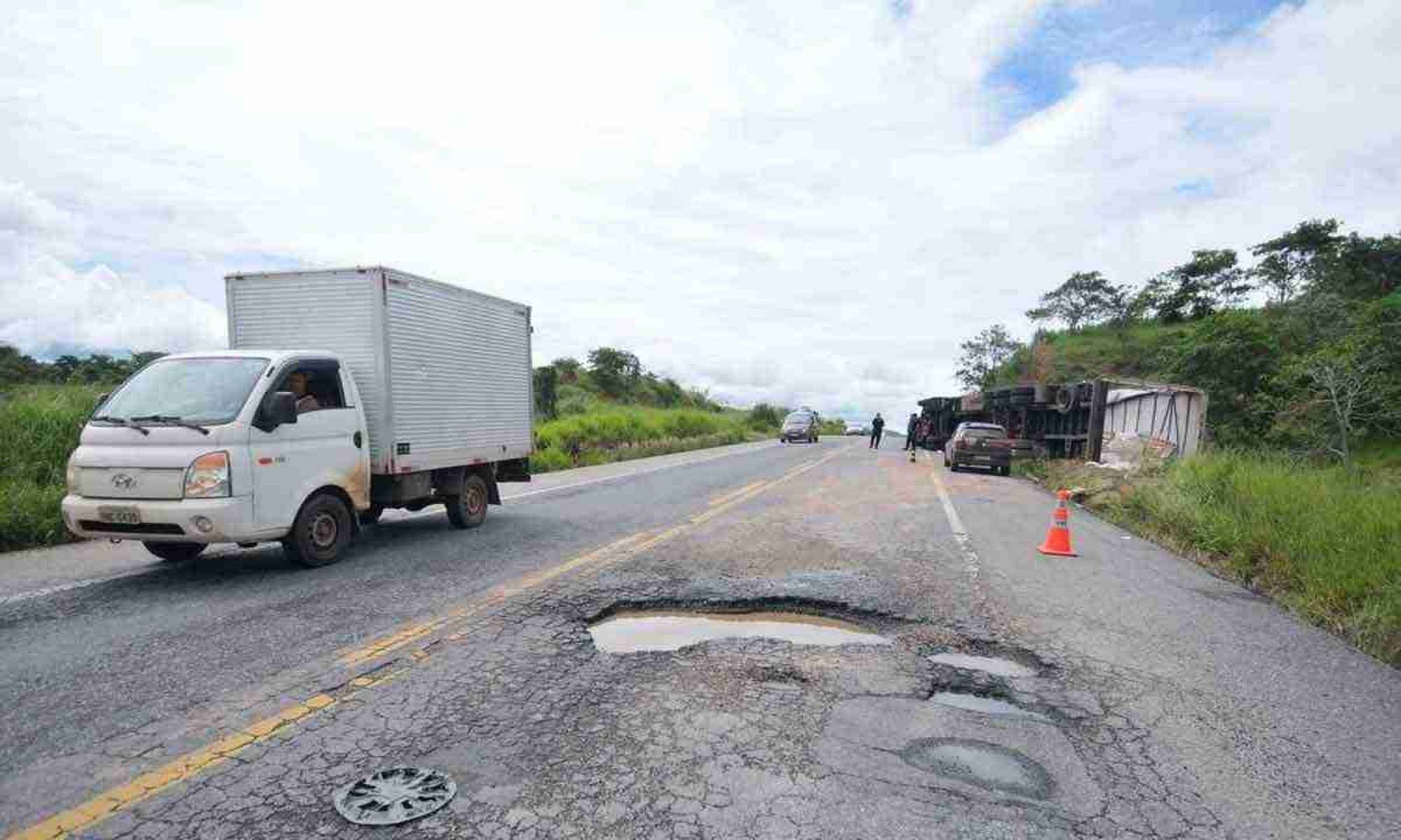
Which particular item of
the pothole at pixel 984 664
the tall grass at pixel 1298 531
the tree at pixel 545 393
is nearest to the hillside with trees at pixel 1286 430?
the tall grass at pixel 1298 531

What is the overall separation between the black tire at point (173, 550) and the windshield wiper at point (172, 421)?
123 centimetres

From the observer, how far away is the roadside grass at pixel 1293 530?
5.98 metres

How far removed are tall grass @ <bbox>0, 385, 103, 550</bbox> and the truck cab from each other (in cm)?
241

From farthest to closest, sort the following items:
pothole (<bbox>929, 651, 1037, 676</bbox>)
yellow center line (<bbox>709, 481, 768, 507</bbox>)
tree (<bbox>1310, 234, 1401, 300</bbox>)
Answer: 1. tree (<bbox>1310, 234, 1401, 300</bbox>)
2. yellow center line (<bbox>709, 481, 768, 507</bbox>)
3. pothole (<bbox>929, 651, 1037, 676</bbox>)

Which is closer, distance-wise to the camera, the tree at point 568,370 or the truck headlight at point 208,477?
the truck headlight at point 208,477

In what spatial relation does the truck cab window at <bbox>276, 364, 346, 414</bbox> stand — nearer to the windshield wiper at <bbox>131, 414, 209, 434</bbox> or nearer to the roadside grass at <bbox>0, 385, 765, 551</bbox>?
the windshield wiper at <bbox>131, 414, 209, 434</bbox>

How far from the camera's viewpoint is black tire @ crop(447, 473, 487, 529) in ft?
30.0

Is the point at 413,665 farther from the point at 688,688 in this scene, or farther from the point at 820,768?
the point at 820,768

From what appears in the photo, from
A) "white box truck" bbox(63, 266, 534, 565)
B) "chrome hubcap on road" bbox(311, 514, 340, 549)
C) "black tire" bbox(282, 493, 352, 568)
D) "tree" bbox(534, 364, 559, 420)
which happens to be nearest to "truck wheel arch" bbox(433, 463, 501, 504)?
"white box truck" bbox(63, 266, 534, 565)

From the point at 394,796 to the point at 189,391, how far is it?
5165mm

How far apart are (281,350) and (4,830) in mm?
5198

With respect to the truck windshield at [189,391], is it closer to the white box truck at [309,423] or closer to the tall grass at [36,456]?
the white box truck at [309,423]

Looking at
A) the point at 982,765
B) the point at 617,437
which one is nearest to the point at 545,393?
the point at 617,437

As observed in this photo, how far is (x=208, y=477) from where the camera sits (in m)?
6.00
